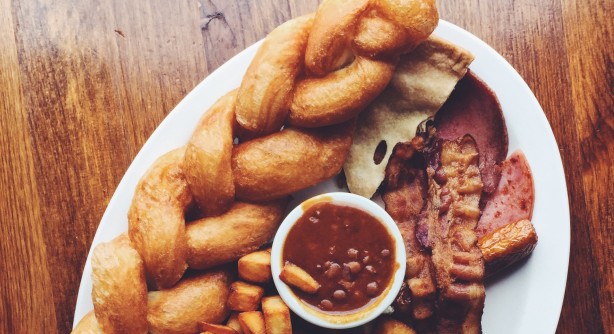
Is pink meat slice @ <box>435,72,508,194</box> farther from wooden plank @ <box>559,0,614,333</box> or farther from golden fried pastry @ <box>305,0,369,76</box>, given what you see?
golden fried pastry @ <box>305,0,369,76</box>

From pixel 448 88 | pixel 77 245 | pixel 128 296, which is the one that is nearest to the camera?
pixel 128 296

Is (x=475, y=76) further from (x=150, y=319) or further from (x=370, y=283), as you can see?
(x=150, y=319)

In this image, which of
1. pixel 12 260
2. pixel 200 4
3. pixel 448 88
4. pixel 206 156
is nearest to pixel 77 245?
pixel 12 260

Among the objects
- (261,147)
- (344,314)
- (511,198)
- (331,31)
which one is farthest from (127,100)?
(511,198)

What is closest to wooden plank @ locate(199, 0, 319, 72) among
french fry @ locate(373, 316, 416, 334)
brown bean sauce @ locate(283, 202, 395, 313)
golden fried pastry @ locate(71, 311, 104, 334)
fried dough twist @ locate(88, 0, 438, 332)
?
fried dough twist @ locate(88, 0, 438, 332)

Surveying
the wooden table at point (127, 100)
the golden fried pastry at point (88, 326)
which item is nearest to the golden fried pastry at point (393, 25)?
the wooden table at point (127, 100)

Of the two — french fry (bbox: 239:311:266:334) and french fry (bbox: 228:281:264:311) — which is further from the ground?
french fry (bbox: 228:281:264:311)
